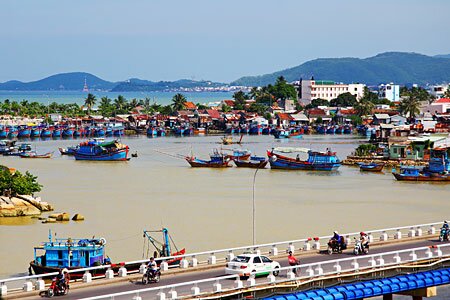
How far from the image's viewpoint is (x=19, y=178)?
4297 cm

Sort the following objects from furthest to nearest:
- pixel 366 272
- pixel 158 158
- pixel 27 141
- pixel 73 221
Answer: pixel 27 141 → pixel 158 158 → pixel 73 221 → pixel 366 272

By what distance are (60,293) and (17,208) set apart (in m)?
22.3

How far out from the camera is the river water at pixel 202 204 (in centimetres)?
3453

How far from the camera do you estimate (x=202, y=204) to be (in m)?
44.9

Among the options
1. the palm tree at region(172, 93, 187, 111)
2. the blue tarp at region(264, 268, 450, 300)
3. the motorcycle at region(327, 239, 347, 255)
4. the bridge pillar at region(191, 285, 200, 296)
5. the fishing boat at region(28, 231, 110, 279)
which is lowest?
the fishing boat at region(28, 231, 110, 279)

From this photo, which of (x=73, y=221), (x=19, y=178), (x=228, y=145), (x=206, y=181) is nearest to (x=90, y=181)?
(x=206, y=181)

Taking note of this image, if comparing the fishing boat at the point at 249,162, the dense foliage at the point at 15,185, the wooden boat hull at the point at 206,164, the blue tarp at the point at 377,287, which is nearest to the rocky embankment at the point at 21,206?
the dense foliage at the point at 15,185

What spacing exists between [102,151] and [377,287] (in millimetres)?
55121

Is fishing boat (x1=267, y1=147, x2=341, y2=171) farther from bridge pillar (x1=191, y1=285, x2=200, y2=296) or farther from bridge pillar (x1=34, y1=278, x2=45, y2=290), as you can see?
bridge pillar (x1=191, y1=285, x2=200, y2=296)

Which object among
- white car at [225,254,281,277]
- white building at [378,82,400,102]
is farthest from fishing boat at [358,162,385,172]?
white building at [378,82,400,102]

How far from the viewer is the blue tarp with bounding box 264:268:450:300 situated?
63.6 feet

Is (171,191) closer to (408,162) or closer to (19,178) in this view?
(19,178)

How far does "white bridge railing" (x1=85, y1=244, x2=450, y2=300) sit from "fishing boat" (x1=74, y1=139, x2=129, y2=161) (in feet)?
166

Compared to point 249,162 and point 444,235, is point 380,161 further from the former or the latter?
point 444,235
